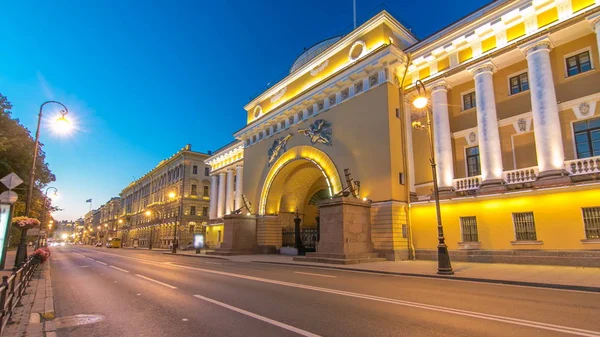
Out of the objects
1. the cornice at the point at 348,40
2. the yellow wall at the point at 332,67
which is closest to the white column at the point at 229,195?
the yellow wall at the point at 332,67

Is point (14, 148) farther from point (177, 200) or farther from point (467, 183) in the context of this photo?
point (177, 200)

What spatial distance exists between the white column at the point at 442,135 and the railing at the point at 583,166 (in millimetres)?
6068

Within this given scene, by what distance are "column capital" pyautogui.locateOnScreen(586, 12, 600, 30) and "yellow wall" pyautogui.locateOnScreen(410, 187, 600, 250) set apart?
8.07 m

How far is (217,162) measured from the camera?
5059 centimetres

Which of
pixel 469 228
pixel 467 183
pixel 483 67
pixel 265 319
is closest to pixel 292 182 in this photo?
pixel 467 183

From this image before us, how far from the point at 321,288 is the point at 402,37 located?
24.1 metres

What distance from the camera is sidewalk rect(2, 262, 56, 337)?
5.41 m

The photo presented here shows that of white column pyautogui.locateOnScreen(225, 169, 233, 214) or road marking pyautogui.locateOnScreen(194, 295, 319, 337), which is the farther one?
white column pyautogui.locateOnScreen(225, 169, 233, 214)

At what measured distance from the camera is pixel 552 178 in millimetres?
16250

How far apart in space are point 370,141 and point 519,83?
975 cm

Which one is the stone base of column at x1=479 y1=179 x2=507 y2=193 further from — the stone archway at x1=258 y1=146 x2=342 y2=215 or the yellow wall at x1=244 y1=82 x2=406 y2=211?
the stone archway at x1=258 y1=146 x2=342 y2=215

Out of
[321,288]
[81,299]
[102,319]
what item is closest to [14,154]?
[81,299]

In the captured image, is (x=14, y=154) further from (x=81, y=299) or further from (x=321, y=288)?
(x=321, y=288)

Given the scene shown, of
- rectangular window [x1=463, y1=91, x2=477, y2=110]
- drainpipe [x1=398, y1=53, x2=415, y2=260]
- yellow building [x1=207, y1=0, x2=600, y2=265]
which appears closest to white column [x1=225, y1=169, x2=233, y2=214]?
yellow building [x1=207, y1=0, x2=600, y2=265]
